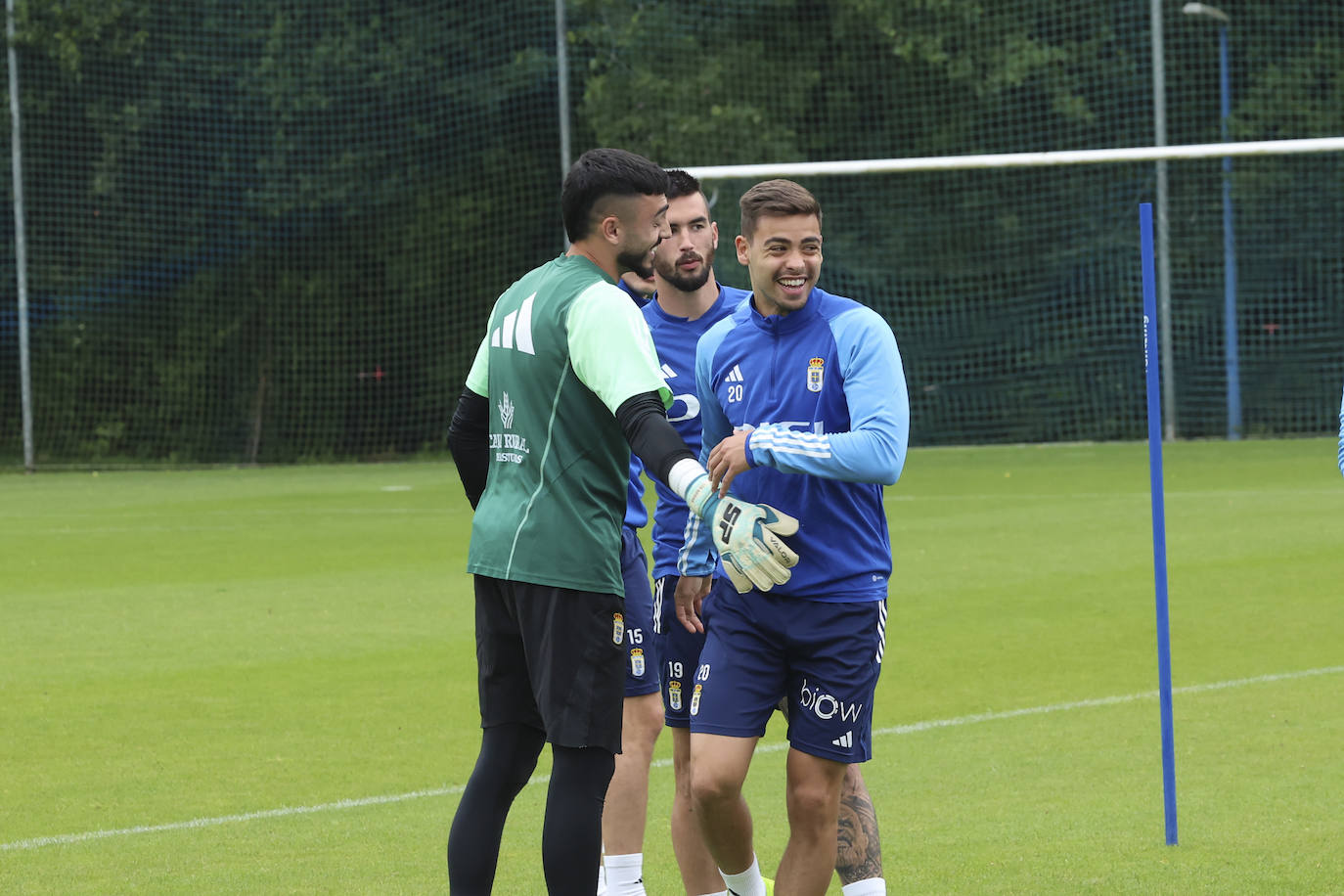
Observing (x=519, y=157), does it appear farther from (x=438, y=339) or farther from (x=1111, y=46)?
(x=1111, y=46)

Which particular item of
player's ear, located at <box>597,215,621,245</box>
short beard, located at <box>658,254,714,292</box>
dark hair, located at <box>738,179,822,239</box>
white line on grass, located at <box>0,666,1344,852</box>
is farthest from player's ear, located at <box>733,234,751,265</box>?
white line on grass, located at <box>0,666,1344,852</box>

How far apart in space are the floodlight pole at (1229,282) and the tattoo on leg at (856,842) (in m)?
21.5

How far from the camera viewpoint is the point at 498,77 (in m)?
29.6

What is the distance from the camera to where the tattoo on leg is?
190 inches

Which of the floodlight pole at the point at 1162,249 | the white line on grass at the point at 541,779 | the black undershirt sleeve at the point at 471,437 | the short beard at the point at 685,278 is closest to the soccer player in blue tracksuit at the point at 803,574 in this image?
the black undershirt sleeve at the point at 471,437

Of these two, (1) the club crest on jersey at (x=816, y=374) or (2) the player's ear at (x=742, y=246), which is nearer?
(1) the club crest on jersey at (x=816, y=374)

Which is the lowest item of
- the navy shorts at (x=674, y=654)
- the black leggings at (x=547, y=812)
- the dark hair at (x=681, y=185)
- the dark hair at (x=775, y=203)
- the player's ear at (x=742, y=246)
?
the black leggings at (x=547, y=812)

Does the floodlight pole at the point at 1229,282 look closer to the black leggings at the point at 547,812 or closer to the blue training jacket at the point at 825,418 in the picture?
the blue training jacket at the point at 825,418

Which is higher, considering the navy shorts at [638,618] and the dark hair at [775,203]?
the dark hair at [775,203]

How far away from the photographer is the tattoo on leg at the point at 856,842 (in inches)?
190

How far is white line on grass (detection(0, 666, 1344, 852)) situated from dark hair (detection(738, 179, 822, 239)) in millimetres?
2387

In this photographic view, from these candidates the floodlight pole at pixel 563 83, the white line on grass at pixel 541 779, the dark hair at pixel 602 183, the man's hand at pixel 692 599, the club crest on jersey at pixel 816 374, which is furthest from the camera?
the floodlight pole at pixel 563 83

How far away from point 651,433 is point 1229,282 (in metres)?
23.0

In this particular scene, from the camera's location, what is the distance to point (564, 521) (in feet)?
14.5
